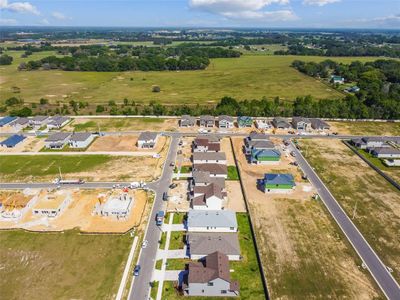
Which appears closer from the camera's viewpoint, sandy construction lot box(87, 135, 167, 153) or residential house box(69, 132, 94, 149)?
sandy construction lot box(87, 135, 167, 153)

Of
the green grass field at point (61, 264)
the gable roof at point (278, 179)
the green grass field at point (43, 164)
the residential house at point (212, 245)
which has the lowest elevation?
the green grass field at point (61, 264)

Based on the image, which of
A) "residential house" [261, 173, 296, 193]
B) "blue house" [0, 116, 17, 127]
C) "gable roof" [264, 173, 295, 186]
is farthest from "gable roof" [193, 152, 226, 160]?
"blue house" [0, 116, 17, 127]

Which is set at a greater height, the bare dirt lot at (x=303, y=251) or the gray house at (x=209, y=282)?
the gray house at (x=209, y=282)

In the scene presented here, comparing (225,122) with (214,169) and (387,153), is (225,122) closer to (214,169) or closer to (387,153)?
(214,169)

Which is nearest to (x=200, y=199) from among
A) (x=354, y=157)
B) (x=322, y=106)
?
(x=354, y=157)

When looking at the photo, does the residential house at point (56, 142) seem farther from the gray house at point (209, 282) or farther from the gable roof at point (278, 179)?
the gray house at point (209, 282)

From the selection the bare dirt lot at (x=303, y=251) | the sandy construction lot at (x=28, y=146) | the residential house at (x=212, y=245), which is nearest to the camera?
the bare dirt lot at (x=303, y=251)

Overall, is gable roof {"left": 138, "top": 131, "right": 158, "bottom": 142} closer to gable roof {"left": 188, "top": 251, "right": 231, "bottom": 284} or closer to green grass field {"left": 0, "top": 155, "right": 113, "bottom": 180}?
green grass field {"left": 0, "top": 155, "right": 113, "bottom": 180}

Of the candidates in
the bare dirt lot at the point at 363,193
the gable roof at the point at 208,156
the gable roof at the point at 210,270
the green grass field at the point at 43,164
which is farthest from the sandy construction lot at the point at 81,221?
the bare dirt lot at the point at 363,193
